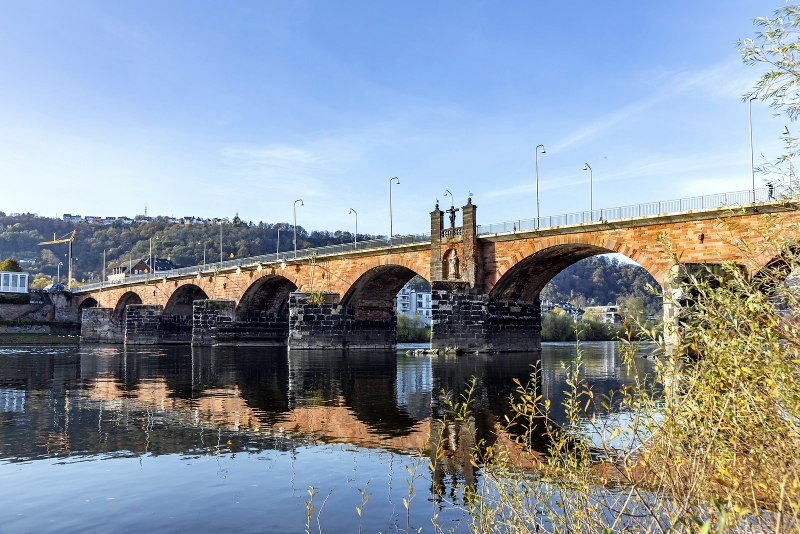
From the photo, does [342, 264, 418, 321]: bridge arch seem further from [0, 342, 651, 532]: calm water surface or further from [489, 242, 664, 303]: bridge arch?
[0, 342, 651, 532]: calm water surface

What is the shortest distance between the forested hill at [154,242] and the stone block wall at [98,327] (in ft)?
174

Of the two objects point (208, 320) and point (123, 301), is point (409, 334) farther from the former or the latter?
point (123, 301)

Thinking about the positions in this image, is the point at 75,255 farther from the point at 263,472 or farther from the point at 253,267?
the point at 263,472

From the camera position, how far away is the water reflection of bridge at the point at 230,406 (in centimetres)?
1159

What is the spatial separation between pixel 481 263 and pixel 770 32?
3057 centimetres

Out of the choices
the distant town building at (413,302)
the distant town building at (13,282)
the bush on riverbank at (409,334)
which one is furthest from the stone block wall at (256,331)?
the distant town building at (413,302)

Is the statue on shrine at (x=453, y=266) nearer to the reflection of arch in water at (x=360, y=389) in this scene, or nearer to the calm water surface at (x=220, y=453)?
the reflection of arch in water at (x=360, y=389)

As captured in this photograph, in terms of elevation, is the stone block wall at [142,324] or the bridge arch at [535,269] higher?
the bridge arch at [535,269]

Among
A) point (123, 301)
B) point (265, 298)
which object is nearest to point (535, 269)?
point (265, 298)

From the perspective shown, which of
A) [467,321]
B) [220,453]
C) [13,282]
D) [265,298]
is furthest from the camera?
[13,282]

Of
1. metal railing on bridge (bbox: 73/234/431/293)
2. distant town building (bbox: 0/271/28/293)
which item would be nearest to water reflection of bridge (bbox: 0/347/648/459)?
metal railing on bridge (bbox: 73/234/431/293)

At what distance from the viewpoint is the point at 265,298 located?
197 ft

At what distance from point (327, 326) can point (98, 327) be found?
36485mm

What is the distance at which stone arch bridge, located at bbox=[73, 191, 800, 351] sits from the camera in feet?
96.9
